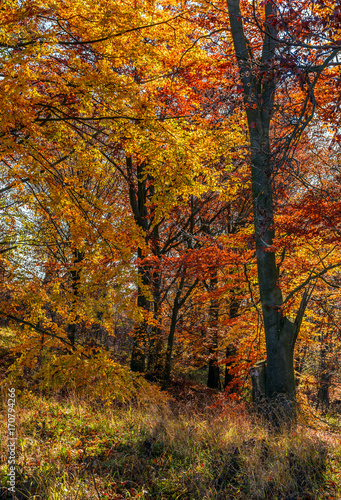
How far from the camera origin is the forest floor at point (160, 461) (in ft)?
10.9

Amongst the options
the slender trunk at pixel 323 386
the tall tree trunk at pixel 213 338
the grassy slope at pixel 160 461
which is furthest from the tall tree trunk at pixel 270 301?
the slender trunk at pixel 323 386

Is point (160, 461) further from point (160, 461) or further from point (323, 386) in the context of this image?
point (323, 386)

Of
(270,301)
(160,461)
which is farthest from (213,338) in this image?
(160,461)

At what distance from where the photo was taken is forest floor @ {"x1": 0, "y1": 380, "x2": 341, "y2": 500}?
333 centimetres

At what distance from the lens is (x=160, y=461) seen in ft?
13.0

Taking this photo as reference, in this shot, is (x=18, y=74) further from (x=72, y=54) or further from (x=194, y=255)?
(x=194, y=255)

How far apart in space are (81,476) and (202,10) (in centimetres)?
864

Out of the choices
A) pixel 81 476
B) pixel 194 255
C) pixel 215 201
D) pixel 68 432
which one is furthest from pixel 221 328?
pixel 81 476

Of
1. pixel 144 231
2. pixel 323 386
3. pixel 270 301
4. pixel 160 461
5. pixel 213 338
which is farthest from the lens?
pixel 323 386

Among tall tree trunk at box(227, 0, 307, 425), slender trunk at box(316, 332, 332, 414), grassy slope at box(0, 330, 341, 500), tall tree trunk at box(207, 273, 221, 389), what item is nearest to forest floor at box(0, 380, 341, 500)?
grassy slope at box(0, 330, 341, 500)

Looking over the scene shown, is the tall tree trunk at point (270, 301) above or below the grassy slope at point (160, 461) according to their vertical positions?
above

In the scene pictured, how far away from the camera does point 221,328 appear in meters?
13.5

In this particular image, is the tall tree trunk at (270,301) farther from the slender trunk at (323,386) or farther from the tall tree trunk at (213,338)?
the slender trunk at (323,386)

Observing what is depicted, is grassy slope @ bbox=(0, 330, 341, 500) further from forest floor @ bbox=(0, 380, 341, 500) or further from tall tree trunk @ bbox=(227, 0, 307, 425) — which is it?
tall tree trunk @ bbox=(227, 0, 307, 425)
